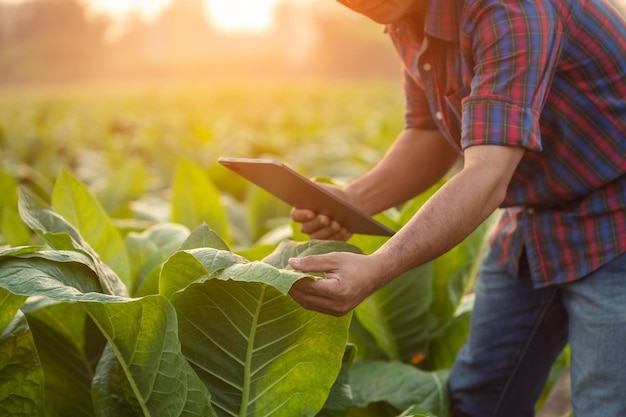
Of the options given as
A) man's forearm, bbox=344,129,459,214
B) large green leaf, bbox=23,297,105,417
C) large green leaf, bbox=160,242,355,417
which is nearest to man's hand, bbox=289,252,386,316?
large green leaf, bbox=160,242,355,417

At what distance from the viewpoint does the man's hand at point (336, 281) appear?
1364 mm

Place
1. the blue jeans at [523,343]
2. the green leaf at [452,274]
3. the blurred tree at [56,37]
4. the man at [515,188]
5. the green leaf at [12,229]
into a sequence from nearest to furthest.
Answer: the man at [515,188]
the blue jeans at [523,343]
the green leaf at [452,274]
the green leaf at [12,229]
the blurred tree at [56,37]

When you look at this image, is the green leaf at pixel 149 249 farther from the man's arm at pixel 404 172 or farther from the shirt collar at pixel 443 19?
→ the shirt collar at pixel 443 19

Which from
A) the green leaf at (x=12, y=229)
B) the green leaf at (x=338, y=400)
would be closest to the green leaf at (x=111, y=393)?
the green leaf at (x=338, y=400)

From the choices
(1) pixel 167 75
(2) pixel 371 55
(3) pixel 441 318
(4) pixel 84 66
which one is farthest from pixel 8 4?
(3) pixel 441 318

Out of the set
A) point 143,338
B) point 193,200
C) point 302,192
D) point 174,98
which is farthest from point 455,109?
point 174,98

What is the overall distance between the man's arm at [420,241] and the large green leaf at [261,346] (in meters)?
0.17

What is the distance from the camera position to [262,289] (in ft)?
4.97

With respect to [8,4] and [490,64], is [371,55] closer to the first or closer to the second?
[8,4]

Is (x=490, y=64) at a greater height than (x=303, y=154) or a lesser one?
greater

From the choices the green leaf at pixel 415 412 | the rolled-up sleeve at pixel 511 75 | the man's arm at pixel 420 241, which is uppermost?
the rolled-up sleeve at pixel 511 75

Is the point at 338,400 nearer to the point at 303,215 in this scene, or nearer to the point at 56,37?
the point at 303,215

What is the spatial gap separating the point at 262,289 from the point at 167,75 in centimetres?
4964

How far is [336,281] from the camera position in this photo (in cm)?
136
